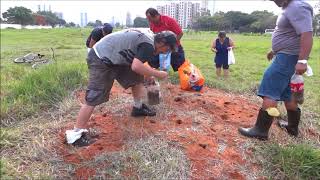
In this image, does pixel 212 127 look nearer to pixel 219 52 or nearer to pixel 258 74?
pixel 219 52

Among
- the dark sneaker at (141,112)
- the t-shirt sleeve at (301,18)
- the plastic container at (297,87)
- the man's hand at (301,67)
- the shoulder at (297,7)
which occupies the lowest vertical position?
the dark sneaker at (141,112)

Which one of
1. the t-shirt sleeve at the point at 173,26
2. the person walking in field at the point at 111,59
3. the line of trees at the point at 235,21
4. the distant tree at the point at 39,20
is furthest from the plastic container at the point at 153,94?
the distant tree at the point at 39,20

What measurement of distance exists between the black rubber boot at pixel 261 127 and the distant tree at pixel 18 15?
215 feet

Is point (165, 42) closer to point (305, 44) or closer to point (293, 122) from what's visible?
point (305, 44)

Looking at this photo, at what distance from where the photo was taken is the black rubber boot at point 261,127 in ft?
13.5

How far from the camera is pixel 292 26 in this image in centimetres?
386

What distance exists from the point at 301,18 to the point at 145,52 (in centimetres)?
143

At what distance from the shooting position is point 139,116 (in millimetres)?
4605

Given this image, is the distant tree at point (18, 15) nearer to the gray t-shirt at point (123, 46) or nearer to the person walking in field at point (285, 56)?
the gray t-shirt at point (123, 46)

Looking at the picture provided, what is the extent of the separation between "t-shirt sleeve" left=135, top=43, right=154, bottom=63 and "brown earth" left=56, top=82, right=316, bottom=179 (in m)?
0.81

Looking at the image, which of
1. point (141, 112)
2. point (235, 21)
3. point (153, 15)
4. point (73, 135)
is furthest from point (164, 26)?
point (235, 21)

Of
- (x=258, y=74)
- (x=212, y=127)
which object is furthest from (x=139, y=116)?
(x=258, y=74)

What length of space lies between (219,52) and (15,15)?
2470 inches

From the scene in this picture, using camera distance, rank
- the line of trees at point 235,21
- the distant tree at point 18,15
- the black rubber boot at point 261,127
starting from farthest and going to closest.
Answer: the line of trees at point 235,21 < the distant tree at point 18,15 < the black rubber boot at point 261,127
